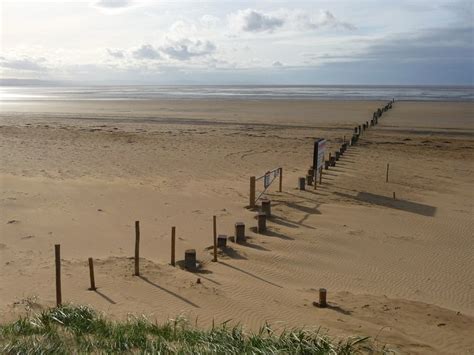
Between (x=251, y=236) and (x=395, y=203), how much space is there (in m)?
5.62

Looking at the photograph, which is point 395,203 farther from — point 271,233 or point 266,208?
point 271,233

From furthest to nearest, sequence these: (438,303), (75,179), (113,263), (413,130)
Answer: (413,130), (75,179), (113,263), (438,303)

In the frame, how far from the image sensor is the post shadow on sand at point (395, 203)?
46.9 ft

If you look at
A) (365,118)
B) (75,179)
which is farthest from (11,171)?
(365,118)

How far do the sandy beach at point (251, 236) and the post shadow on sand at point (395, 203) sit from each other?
0.06 meters

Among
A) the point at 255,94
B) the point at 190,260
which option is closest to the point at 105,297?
the point at 190,260

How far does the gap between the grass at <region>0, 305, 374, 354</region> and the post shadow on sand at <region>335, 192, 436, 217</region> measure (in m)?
8.69

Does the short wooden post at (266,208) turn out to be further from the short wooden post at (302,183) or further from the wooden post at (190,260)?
the wooden post at (190,260)

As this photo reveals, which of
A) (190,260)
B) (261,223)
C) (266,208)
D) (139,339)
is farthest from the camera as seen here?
(266,208)

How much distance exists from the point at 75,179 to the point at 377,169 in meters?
11.7

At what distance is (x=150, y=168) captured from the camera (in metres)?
19.6

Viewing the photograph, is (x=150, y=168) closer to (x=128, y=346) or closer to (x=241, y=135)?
(x=241, y=135)

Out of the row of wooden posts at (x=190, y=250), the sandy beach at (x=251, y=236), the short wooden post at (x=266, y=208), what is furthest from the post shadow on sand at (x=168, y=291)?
the short wooden post at (x=266, y=208)

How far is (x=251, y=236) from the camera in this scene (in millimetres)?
11750
